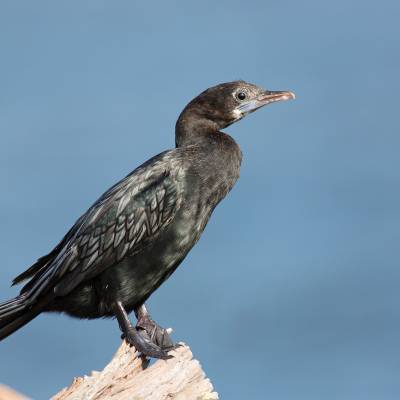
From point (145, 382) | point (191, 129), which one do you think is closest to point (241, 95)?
point (191, 129)

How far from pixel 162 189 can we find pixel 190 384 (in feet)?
5.83

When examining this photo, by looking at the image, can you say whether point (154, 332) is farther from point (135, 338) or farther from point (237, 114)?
point (237, 114)

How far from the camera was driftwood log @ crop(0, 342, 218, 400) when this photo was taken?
6.78m

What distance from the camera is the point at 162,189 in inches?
313

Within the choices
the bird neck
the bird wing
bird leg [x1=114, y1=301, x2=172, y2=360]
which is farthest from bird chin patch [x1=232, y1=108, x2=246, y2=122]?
bird leg [x1=114, y1=301, x2=172, y2=360]

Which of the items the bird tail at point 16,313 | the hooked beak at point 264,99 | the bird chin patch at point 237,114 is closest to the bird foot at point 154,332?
the bird tail at point 16,313

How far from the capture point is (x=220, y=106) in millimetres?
8836

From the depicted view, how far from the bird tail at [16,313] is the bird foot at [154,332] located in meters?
0.93

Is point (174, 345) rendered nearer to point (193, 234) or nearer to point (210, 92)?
point (193, 234)

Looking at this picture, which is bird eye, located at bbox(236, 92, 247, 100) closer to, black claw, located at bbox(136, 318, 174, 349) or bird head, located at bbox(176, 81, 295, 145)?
bird head, located at bbox(176, 81, 295, 145)

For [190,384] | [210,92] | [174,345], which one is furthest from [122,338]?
[210,92]

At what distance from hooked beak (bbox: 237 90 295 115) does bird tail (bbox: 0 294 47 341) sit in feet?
9.02

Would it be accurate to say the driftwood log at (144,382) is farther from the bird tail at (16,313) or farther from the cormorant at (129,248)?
the bird tail at (16,313)

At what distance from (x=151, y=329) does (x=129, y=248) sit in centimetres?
87
